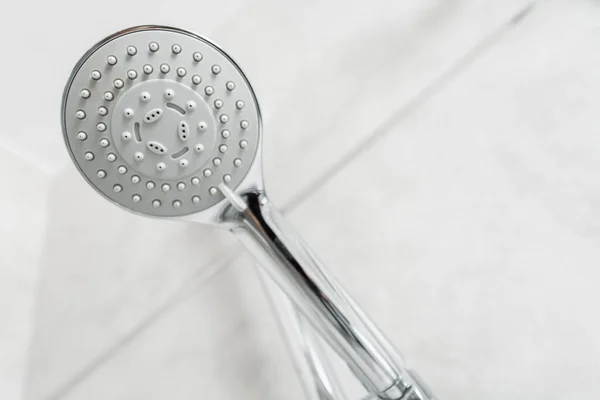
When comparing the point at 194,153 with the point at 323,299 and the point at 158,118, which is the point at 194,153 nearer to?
the point at 158,118

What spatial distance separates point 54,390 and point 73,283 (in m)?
0.15

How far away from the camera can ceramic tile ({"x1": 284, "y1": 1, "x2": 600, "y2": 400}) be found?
1.70 ft

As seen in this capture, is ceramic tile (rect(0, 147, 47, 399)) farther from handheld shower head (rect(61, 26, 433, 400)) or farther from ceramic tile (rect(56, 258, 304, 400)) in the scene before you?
handheld shower head (rect(61, 26, 433, 400))

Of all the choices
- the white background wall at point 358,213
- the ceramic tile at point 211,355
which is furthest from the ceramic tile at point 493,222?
the ceramic tile at point 211,355

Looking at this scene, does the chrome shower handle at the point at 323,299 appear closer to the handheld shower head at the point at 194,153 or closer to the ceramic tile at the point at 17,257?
the handheld shower head at the point at 194,153

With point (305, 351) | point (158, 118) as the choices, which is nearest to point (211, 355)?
point (305, 351)

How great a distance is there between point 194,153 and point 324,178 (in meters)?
0.30

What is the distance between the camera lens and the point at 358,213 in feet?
2.11

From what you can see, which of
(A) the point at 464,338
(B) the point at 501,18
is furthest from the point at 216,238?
(B) the point at 501,18

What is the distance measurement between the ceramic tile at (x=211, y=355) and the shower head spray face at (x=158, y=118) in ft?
0.89

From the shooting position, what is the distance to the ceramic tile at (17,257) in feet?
2.34

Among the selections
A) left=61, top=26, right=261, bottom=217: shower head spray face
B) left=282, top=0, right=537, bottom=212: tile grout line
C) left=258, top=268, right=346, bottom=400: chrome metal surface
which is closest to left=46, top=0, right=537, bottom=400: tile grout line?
left=282, top=0, right=537, bottom=212: tile grout line

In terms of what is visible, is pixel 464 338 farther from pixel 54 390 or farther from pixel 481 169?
pixel 54 390

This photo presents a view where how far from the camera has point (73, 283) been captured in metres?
0.78
